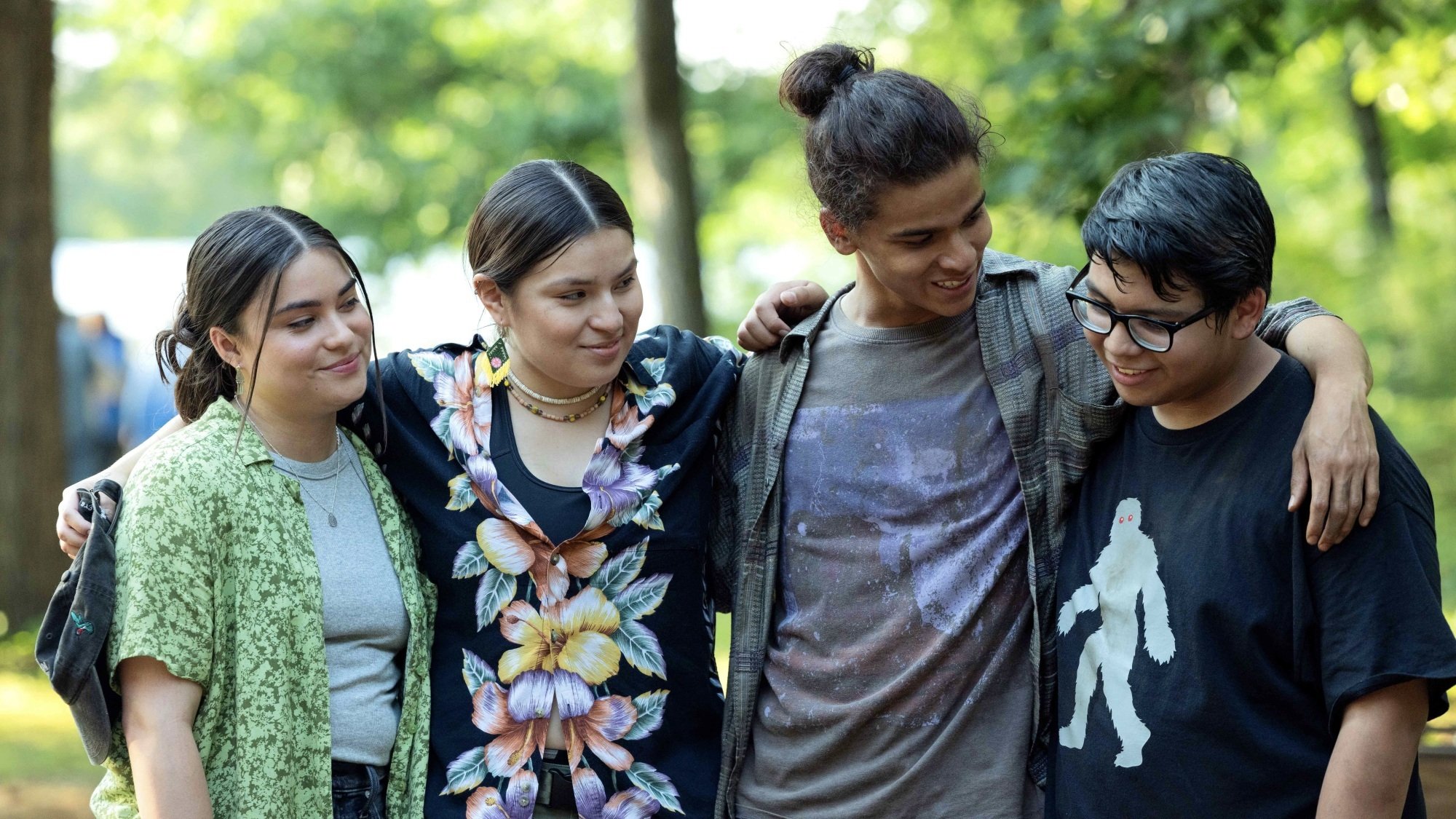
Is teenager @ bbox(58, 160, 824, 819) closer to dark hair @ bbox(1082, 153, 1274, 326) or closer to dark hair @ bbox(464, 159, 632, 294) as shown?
dark hair @ bbox(464, 159, 632, 294)

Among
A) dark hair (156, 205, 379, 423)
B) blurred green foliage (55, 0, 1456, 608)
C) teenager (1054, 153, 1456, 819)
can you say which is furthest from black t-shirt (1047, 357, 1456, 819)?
blurred green foliage (55, 0, 1456, 608)

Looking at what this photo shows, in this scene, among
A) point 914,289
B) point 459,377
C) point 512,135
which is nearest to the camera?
point 914,289

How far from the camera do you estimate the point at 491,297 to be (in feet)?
8.19

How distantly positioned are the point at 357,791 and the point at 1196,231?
5.55ft

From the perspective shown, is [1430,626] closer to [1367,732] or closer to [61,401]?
[1367,732]

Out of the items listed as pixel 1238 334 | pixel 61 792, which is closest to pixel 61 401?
pixel 61 792

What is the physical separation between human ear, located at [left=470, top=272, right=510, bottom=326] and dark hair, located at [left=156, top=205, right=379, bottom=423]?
8.5 inches

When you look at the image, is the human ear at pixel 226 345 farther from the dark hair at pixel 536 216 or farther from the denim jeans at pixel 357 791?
the denim jeans at pixel 357 791

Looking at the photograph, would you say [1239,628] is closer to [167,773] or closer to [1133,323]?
[1133,323]

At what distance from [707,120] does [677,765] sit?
11.8m

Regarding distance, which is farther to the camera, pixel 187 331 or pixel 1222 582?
pixel 187 331

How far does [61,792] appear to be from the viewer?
4.68 meters

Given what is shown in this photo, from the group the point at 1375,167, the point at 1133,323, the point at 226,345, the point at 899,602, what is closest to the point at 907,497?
the point at 899,602

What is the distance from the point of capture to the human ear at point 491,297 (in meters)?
2.48
